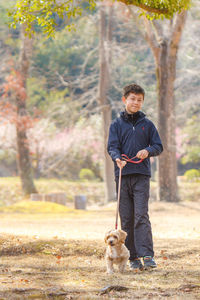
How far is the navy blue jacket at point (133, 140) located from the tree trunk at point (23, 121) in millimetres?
13257

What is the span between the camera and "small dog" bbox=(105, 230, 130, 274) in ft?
14.5

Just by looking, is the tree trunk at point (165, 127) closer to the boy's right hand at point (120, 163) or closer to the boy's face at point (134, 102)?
the boy's face at point (134, 102)

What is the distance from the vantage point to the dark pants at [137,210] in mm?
4758

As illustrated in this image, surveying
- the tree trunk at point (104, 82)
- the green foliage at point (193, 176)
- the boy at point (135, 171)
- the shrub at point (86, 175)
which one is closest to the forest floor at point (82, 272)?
the boy at point (135, 171)

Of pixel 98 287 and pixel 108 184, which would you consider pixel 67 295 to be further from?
pixel 108 184

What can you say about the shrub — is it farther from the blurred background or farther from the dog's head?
the dog's head

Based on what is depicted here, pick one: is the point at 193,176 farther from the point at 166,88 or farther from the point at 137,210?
the point at 137,210

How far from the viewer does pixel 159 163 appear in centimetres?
1566

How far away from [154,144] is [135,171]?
342mm

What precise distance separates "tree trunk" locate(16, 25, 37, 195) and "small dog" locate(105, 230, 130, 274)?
13.7 meters

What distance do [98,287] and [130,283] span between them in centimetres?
30

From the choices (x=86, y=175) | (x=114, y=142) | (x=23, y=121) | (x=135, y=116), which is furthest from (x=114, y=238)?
(x=86, y=175)

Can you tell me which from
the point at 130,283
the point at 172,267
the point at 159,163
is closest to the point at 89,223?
the point at 159,163

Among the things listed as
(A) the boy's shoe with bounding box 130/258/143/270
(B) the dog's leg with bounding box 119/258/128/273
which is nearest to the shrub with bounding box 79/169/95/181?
(A) the boy's shoe with bounding box 130/258/143/270
